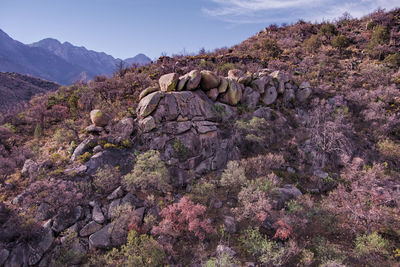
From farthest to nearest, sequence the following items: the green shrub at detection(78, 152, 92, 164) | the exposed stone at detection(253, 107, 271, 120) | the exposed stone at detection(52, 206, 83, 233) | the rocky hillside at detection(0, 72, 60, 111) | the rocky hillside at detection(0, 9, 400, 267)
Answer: the rocky hillside at detection(0, 72, 60, 111), the exposed stone at detection(253, 107, 271, 120), the green shrub at detection(78, 152, 92, 164), the exposed stone at detection(52, 206, 83, 233), the rocky hillside at detection(0, 9, 400, 267)

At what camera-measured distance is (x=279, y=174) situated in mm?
16984

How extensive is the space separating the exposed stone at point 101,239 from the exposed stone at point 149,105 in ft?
31.6

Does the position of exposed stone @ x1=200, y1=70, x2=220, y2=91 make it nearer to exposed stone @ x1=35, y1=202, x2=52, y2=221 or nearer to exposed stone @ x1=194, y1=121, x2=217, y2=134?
exposed stone @ x1=194, y1=121, x2=217, y2=134

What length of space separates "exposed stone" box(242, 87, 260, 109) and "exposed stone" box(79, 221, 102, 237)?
763 inches

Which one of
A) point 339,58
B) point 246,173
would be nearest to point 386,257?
point 246,173

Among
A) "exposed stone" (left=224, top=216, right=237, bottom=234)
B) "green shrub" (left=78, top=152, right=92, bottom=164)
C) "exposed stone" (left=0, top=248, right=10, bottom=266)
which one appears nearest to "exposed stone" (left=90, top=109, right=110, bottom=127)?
"green shrub" (left=78, top=152, right=92, bottom=164)

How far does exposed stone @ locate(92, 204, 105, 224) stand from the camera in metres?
11.5

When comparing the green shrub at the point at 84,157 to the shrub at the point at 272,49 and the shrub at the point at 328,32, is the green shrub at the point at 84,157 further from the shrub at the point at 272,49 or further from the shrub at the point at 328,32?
the shrub at the point at 328,32

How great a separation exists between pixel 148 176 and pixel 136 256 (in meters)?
5.13

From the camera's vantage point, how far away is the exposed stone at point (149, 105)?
17.1 m

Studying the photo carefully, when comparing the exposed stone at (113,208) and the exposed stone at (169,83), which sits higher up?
the exposed stone at (169,83)

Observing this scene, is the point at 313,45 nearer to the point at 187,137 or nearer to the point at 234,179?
the point at 187,137

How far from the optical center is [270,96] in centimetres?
2494

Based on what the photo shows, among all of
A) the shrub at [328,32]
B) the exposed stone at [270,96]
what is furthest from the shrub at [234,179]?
the shrub at [328,32]
